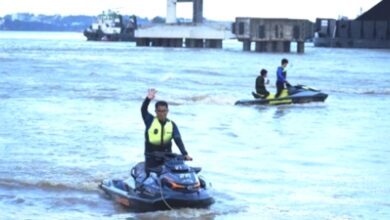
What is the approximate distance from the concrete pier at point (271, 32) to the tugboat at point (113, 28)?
164 feet

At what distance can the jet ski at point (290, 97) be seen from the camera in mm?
28266

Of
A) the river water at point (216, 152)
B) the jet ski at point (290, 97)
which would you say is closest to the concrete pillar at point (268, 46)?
the river water at point (216, 152)

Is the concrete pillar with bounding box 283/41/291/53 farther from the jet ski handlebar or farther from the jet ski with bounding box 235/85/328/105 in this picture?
the jet ski handlebar

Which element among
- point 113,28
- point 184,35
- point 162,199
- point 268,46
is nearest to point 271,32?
point 268,46

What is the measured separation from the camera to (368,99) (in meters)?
35.8

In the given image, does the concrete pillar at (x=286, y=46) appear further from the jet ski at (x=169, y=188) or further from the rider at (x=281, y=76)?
the jet ski at (x=169, y=188)

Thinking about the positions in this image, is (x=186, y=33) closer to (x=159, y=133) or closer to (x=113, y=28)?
(x=113, y=28)

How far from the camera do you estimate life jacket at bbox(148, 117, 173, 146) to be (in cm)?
1166

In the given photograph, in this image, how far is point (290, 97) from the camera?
1124 inches

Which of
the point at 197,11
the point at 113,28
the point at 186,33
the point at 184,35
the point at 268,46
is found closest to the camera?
the point at 268,46

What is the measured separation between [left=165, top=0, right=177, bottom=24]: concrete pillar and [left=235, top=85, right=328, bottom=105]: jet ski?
8274 centimetres

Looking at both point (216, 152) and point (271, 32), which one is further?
point (271, 32)

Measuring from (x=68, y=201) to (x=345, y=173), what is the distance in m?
5.03

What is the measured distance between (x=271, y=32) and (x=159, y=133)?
8871 cm
